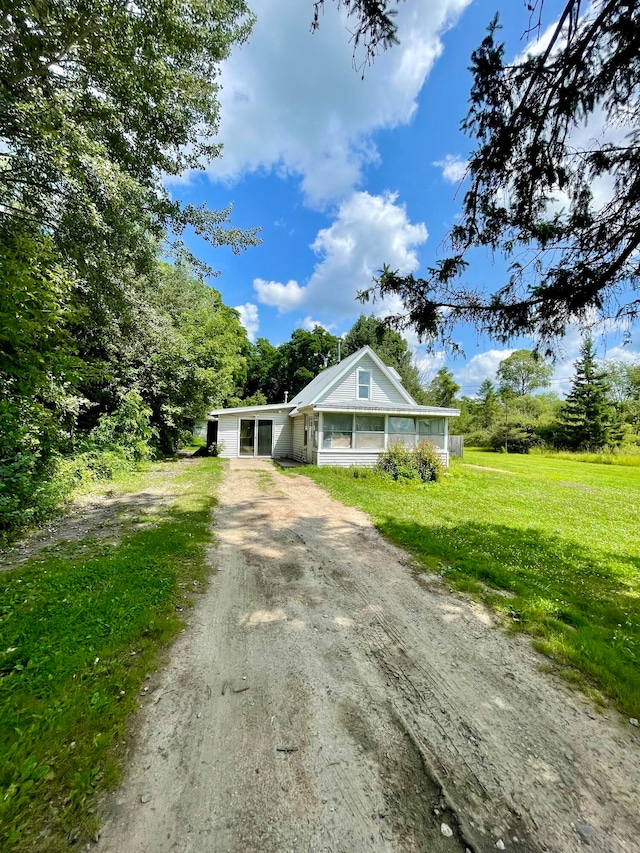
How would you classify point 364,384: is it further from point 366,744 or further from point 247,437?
point 366,744

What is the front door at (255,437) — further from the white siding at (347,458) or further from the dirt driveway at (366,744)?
the dirt driveway at (366,744)

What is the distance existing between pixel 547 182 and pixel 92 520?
7510 millimetres

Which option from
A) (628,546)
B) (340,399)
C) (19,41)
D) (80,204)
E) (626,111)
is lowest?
(628,546)

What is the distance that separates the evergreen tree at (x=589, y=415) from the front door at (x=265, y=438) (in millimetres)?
22208

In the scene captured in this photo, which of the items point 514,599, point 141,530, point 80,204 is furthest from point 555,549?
point 80,204

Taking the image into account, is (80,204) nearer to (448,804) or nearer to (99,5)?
(99,5)

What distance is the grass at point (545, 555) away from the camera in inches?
107

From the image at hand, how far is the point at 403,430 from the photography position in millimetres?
13859

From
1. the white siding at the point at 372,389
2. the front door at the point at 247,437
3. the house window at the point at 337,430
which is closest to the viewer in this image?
the house window at the point at 337,430

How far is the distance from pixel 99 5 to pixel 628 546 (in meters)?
11.6

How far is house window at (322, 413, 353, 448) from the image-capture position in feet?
43.1

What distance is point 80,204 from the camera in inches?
234

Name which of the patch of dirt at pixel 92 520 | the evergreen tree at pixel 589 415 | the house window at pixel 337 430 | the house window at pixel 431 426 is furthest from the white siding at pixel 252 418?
the evergreen tree at pixel 589 415

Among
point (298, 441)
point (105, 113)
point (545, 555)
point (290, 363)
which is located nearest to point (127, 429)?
point (298, 441)
